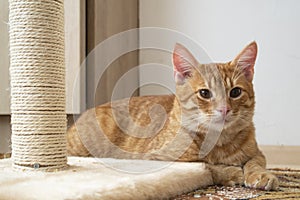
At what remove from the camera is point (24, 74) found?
124 cm

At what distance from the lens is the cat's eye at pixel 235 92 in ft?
4.51

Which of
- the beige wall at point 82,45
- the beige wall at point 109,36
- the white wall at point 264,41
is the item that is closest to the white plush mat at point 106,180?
the beige wall at point 82,45

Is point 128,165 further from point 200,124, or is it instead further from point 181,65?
point 181,65

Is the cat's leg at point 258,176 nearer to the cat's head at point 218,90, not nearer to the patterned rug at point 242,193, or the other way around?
the patterned rug at point 242,193

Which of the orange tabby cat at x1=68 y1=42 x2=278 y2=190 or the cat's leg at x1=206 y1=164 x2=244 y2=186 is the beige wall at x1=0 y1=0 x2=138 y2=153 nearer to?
the orange tabby cat at x1=68 y1=42 x2=278 y2=190

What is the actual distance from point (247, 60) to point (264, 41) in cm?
97

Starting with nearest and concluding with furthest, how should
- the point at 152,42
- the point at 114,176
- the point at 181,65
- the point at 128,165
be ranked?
the point at 114,176 → the point at 128,165 → the point at 181,65 → the point at 152,42

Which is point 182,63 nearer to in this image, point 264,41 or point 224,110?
point 224,110

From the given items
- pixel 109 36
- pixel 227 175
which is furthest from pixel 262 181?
pixel 109 36

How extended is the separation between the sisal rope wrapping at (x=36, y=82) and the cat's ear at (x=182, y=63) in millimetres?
411

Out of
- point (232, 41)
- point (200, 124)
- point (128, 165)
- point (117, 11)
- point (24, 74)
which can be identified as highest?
point (117, 11)

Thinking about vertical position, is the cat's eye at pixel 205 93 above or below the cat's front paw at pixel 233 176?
above

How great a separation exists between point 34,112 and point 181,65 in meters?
0.53

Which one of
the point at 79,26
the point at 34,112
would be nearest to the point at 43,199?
the point at 34,112
